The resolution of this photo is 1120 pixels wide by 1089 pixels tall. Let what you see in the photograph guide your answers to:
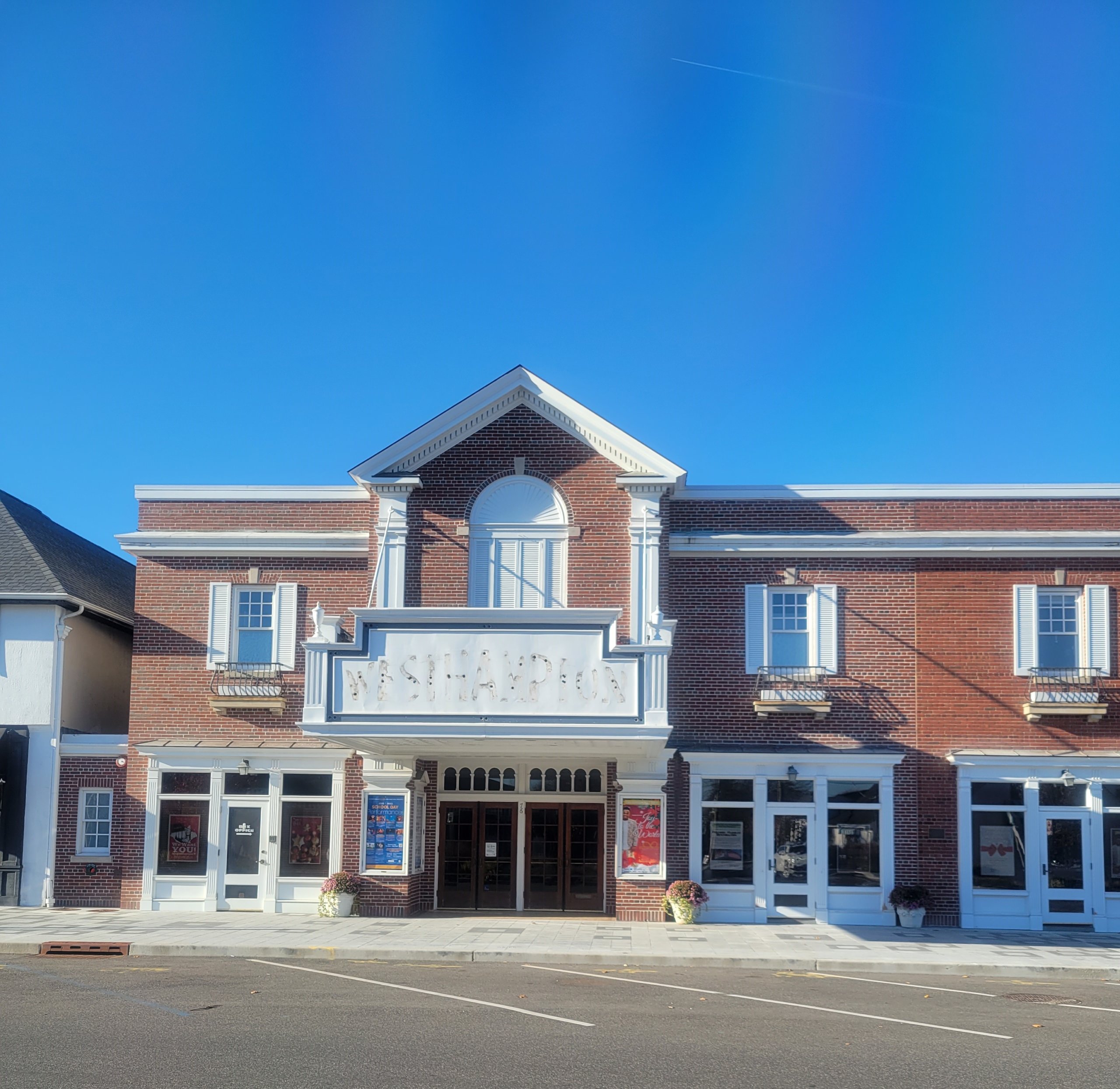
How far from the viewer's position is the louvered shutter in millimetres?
22719


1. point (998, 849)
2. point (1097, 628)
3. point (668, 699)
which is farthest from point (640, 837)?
point (1097, 628)

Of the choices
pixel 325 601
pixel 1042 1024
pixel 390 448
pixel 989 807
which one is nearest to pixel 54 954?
pixel 325 601

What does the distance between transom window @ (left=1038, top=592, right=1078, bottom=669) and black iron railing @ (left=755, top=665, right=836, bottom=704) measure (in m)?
3.81

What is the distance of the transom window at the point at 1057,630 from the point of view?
893 inches

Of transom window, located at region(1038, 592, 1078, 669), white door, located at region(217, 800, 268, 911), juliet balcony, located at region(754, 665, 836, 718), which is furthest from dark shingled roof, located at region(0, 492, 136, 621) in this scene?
transom window, located at region(1038, 592, 1078, 669)

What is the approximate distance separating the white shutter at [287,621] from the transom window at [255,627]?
15 centimetres

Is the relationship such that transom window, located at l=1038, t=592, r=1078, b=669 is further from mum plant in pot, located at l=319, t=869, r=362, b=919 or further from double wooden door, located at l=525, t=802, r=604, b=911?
mum plant in pot, located at l=319, t=869, r=362, b=919

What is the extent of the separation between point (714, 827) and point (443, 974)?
751 centimetres

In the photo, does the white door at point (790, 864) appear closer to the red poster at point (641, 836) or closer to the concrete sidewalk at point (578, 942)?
the concrete sidewalk at point (578, 942)

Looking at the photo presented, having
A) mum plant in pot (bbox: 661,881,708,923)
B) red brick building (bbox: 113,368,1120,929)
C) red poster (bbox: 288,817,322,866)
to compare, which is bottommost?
mum plant in pot (bbox: 661,881,708,923)

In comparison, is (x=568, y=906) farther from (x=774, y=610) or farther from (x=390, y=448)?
(x=390, y=448)

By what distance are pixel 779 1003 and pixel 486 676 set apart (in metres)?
6.90

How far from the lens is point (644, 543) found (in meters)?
22.7

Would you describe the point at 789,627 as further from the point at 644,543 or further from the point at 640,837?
the point at 640,837
